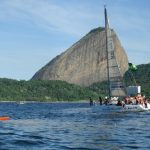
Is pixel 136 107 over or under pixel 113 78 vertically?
under

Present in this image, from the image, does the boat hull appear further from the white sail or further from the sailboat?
the white sail

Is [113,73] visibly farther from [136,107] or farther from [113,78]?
[136,107]

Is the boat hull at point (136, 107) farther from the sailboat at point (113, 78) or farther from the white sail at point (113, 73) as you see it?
the white sail at point (113, 73)

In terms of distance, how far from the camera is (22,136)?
145 ft

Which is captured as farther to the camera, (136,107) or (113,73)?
(113,73)

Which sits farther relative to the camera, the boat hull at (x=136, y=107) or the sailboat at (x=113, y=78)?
→ the sailboat at (x=113, y=78)

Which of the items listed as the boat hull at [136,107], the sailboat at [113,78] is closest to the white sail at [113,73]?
the sailboat at [113,78]

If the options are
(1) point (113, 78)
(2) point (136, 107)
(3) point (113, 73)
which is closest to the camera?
(2) point (136, 107)

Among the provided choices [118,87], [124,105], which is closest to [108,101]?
[118,87]

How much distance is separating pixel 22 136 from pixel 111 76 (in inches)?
3594

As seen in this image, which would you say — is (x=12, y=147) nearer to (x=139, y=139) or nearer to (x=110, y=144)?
(x=110, y=144)

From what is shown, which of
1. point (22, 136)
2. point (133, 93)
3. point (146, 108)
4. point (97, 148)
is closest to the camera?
point (97, 148)

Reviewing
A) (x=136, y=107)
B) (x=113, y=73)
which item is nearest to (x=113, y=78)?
(x=113, y=73)

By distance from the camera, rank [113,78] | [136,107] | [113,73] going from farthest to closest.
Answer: [113,73]
[113,78]
[136,107]
